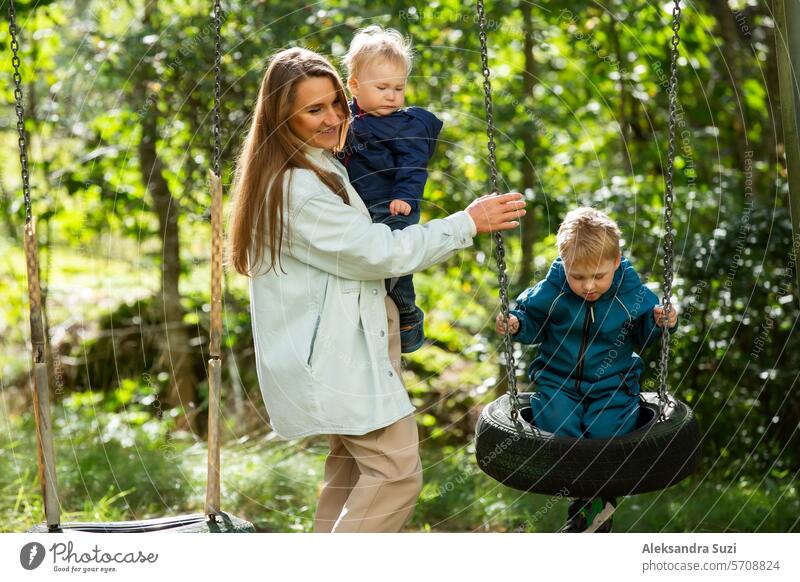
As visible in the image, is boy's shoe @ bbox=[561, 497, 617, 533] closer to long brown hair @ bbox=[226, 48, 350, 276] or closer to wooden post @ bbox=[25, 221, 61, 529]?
long brown hair @ bbox=[226, 48, 350, 276]

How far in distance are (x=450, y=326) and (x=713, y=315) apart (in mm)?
1799

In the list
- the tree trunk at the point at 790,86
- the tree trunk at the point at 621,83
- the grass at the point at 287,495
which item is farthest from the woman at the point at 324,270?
the tree trunk at the point at 621,83

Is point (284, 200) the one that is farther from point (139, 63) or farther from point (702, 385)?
point (139, 63)

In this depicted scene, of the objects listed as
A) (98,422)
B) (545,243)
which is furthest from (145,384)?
(545,243)

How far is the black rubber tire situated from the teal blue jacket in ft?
0.65

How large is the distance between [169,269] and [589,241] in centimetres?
442

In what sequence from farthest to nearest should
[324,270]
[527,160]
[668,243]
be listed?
[527,160], [668,243], [324,270]

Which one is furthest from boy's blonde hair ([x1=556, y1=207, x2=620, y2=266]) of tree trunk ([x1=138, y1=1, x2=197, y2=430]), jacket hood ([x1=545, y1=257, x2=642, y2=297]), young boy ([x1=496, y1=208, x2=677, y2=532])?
tree trunk ([x1=138, y1=1, x2=197, y2=430])

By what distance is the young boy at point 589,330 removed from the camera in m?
3.07

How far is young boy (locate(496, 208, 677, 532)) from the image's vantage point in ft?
10.1

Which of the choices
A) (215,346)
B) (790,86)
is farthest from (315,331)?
(790,86)

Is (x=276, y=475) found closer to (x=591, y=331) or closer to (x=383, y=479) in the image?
(x=383, y=479)

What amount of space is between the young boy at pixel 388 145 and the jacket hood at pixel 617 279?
0.47m

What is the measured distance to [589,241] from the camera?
3.05 meters
